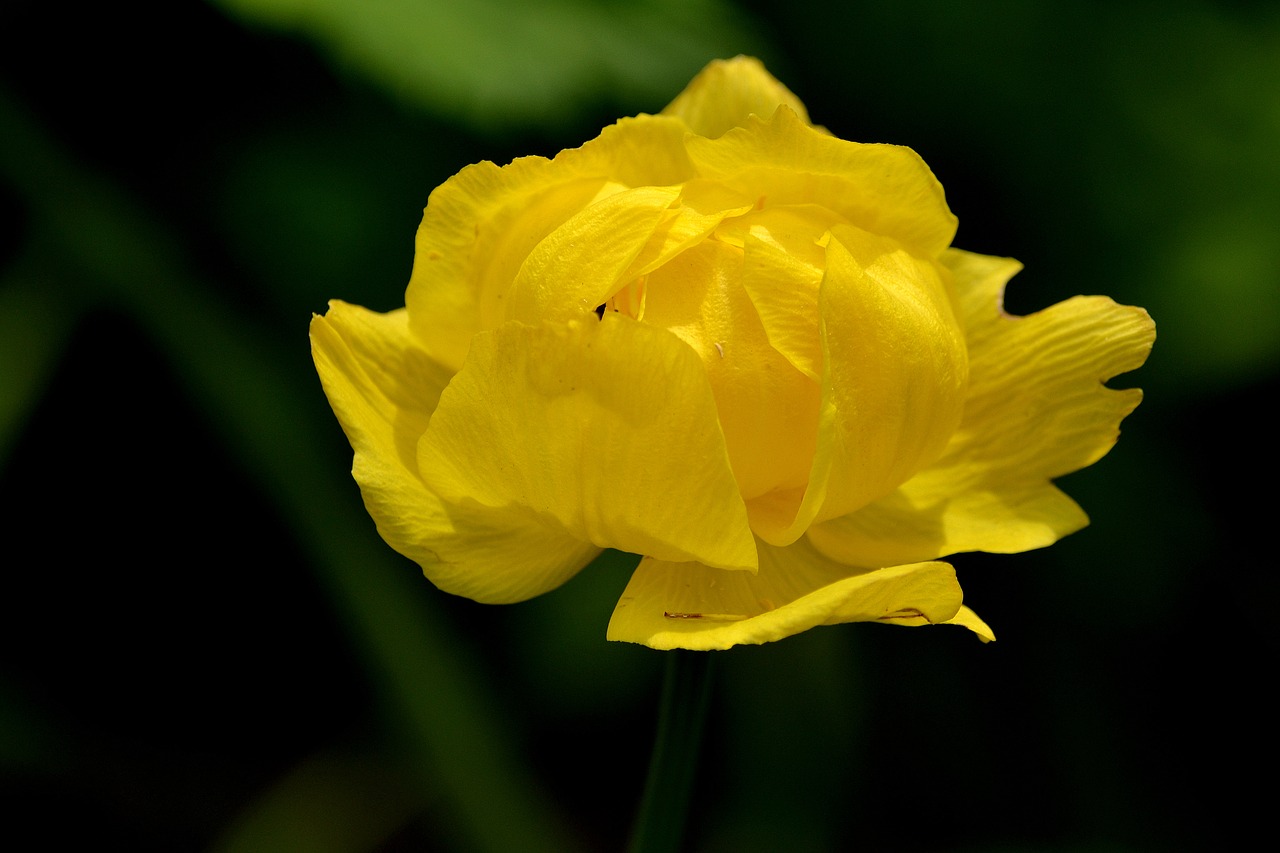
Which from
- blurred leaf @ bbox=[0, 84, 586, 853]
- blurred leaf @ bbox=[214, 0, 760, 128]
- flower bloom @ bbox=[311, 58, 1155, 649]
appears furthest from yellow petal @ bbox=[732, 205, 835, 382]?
blurred leaf @ bbox=[0, 84, 586, 853]

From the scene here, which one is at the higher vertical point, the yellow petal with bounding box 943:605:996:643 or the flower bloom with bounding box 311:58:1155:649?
the flower bloom with bounding box 311:58:1155:649

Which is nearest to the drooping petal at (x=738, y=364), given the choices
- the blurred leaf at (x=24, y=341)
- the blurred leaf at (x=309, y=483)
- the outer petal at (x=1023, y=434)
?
the outer petal at (x=1023, y=434)

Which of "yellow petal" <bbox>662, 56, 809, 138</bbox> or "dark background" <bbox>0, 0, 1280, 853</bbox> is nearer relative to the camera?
"yellow petal" <bbox>662, 56, 809, 138</bbox>

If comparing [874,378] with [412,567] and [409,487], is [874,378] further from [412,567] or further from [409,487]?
[412,567]

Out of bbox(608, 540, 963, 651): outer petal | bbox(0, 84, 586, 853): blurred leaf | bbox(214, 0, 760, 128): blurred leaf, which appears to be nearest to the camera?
bbox(608, 540, 963, 651): outer petal

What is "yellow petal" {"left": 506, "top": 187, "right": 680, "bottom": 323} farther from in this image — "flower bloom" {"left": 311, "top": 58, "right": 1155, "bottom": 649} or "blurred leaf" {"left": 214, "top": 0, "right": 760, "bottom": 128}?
"blurred leaf" {"left": 214, "top": 0, "right": 760, "bottom": 128}

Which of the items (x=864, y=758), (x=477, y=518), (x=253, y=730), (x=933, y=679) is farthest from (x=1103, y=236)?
(x=253, y=730)
